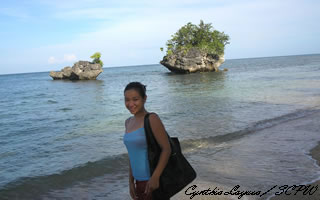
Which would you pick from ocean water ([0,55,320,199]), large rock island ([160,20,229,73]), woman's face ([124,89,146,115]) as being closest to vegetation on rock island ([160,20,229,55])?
large rock island ([160,20,229,73])

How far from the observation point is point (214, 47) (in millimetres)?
54469

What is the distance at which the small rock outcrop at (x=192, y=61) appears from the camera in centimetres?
5209

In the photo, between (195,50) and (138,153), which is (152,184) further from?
(195,50)

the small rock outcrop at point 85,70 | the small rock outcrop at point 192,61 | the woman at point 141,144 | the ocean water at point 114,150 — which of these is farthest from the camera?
the small rock outcrop at point 85,70

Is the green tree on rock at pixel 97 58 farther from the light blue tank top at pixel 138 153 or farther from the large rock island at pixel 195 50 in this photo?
the light blue tank top at pixel 138 153

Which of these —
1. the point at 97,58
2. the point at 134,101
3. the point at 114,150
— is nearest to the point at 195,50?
the point at 97,58

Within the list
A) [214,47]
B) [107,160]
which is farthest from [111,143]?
[214,47]

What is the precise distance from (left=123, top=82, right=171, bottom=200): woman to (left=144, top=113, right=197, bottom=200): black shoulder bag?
0.04 metres

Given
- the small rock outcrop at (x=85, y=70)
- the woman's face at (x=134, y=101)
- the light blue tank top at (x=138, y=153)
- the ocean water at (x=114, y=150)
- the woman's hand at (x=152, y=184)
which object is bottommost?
the ocean water at (x=114, y=150)

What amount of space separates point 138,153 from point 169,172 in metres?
0.31

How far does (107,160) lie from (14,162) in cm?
257

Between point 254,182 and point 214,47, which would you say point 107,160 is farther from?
point 214,47

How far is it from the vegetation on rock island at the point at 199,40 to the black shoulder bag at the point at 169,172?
172 feet

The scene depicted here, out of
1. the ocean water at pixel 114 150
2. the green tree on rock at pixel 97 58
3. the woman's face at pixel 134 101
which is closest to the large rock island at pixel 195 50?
the green tree on rock at pixel 97 58
